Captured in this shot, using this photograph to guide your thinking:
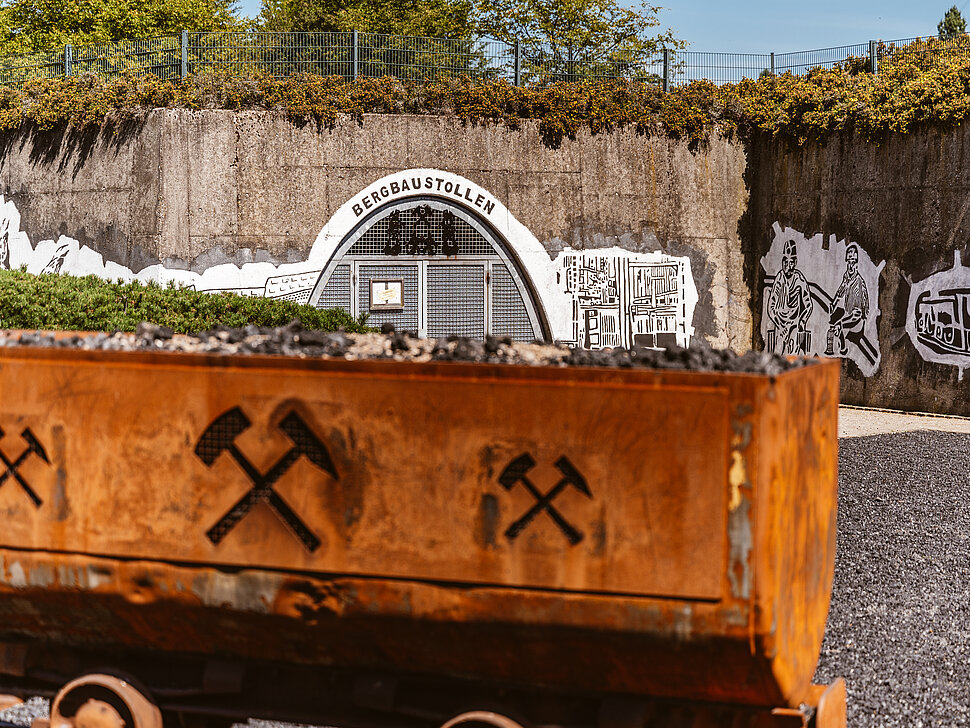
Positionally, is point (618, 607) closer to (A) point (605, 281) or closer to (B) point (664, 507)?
(B) point (664, 507)

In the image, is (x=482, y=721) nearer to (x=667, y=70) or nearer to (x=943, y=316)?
(x=943, y=316)

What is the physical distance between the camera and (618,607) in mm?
3197

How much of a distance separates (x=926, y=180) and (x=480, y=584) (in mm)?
14088

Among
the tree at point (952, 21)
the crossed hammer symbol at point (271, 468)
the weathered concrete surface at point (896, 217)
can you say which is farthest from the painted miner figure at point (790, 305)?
the tree at point (952, 21)

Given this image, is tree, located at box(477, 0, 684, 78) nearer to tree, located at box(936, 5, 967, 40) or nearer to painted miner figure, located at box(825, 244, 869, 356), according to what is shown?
painted miner figure, located at box(825, 244, 869, 356)

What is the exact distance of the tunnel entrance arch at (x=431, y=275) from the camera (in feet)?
55.5

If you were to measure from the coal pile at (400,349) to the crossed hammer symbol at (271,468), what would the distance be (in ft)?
1.27

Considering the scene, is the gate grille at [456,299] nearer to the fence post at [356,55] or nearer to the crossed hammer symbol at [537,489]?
the fence post at [356,55]

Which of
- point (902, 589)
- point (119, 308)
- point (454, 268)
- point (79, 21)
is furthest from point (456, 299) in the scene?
point (79, 21)

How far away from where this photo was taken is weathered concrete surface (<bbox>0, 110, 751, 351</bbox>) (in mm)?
16312

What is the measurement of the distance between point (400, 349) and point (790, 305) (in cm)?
1466

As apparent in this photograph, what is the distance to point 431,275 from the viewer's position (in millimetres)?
17281

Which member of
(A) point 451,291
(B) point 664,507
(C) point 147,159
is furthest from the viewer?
(A) point 451,291

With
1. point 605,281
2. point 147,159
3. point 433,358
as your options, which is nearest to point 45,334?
point 433,358
